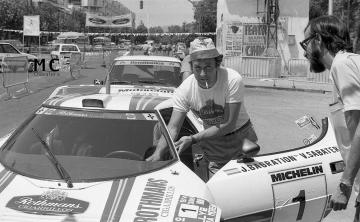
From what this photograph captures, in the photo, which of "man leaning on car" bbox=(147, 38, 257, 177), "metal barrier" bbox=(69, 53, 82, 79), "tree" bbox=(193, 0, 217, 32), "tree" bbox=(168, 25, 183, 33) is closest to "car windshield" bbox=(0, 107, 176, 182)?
"man leaning on car" bbox=(147, 38, 257, 177)

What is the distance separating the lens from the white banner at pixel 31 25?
38.0m

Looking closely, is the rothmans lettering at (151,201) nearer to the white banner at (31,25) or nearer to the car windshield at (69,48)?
the white banner at (31,25)

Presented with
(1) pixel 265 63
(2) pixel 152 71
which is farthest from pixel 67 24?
(2) pixel 152 71

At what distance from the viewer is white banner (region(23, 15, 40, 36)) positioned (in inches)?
1495

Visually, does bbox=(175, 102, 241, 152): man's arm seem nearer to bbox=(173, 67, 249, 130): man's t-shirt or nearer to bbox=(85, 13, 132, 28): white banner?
bbox=(173, 67, 249, 130): man's t-shirt

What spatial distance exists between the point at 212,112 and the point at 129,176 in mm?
1110

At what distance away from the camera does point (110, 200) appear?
319cm

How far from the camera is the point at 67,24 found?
109125 millimetres

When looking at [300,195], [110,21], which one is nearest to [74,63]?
[300,195]

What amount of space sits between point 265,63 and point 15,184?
77.4 ft

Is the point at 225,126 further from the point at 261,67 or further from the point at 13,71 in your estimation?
the point at 261,67

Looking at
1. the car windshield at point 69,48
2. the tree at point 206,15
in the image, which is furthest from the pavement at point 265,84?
the tree at point 206,15

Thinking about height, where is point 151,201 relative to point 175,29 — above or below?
below

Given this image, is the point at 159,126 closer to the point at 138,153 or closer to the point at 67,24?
the point at 138,153
